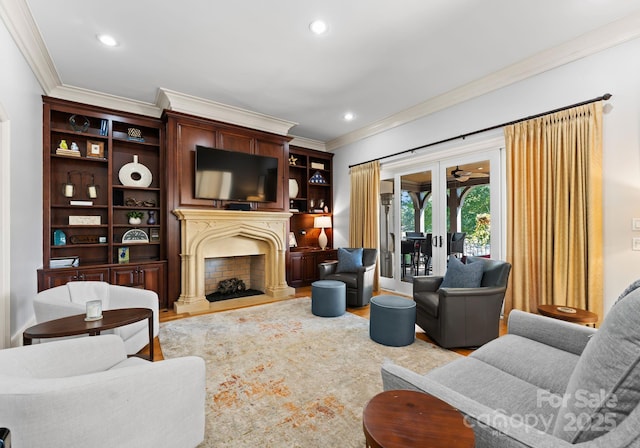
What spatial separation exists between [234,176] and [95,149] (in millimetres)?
1923

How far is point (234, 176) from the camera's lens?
4.79 meters

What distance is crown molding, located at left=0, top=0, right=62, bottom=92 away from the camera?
2.45 m

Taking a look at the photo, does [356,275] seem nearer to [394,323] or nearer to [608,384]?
[394,323]

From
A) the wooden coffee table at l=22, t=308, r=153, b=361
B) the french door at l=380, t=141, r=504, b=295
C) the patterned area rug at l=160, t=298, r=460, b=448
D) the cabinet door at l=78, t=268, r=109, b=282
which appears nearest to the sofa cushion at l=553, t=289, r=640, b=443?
the patterned area rug at l=160, t=298, r=460, b=448

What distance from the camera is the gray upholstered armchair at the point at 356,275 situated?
174 inches

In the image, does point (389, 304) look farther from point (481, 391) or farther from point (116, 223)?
point (116, 223)

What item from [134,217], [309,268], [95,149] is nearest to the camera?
[95,149]

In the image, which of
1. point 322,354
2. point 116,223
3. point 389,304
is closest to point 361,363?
point 322,354

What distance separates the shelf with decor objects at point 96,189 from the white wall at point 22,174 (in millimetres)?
267

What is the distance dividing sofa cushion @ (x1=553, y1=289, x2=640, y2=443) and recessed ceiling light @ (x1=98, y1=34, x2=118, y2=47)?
4250 mm

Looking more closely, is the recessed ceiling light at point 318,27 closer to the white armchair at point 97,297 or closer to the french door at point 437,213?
the french door at point 437,213

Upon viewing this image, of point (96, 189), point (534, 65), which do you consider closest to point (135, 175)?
point (96, 189)

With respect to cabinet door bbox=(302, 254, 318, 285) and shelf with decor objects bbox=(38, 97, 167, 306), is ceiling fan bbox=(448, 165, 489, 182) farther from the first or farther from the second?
shelf with decor objects bbox=(38, 97, 167, 306)

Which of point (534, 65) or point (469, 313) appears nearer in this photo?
point (469, 313)
